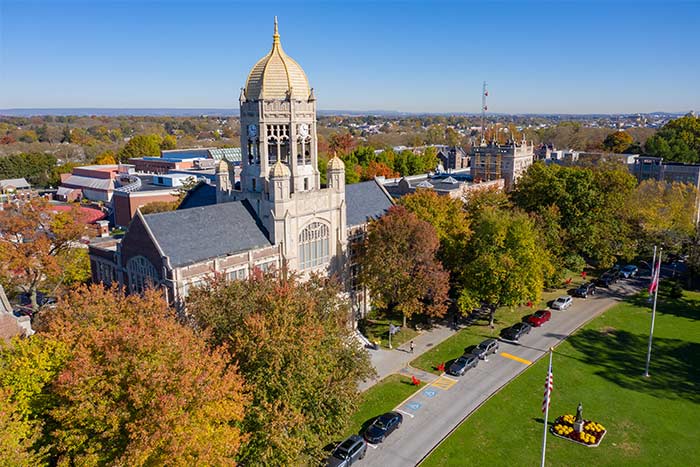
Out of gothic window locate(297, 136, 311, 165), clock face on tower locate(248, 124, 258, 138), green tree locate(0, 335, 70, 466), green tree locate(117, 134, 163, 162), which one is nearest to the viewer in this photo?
green tree locate(0, 335, 70, 466)

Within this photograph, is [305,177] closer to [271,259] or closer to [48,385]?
[271,259]

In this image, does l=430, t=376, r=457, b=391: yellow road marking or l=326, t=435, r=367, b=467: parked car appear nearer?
l=326, t=435, r=367, b=467: parked car

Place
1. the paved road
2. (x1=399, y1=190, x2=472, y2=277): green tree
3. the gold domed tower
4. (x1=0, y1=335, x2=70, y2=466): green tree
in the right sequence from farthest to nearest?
(x1=399, y1=190, x2=472, y2=277): green tree
the gold domed tower
the paved road
(x1=0, y1=335, x2=70, y2=466): green tree

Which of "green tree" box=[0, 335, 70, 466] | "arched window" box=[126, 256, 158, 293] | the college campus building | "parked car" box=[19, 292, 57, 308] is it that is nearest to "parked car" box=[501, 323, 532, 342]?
"arched window" box=[126, 256, 158, 293]

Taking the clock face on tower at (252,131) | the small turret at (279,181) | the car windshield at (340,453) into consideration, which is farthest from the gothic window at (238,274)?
the car windshield at (340,453)

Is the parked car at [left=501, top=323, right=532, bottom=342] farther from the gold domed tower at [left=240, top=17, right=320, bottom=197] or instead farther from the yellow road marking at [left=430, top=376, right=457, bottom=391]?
the gold domed tower at [left=240, top=17, right=320, bottom=197]

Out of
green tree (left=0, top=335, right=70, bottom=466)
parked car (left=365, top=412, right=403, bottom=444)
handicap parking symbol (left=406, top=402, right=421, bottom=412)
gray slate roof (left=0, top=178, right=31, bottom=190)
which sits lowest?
handicap parking symbol (left=406, top=402, right=421, bottom=412)

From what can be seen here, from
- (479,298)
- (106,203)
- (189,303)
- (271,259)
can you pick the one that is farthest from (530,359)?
(106,203)
